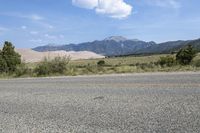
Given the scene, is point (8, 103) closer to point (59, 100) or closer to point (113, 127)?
point (59, 100)

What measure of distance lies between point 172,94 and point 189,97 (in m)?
0.88

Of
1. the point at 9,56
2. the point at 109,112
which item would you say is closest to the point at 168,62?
the point at 9,56

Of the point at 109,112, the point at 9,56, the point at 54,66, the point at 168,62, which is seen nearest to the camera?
the point at 109,112

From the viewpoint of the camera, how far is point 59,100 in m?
11.3

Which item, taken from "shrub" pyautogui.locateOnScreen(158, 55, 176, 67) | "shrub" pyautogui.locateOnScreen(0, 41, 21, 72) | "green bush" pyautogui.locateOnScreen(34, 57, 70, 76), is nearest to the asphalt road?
"shrub" pyautogui.locateOnScreen(158, 55, 176, 67)

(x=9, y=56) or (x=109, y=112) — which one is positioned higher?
(x=9, y=56)

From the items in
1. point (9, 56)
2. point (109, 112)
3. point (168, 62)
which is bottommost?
point (109, 112)

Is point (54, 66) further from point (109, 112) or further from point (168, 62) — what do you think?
point (109, 112)

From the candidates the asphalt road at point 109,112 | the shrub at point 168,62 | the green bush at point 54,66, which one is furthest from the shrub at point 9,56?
the asphalt road at point 109,112

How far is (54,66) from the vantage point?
27.9 metres

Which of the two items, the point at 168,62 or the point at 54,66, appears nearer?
the point at 54,66

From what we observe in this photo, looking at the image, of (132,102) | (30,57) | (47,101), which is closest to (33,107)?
(47,101)

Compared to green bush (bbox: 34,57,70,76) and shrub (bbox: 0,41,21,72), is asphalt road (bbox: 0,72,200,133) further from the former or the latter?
shrub (bbox: 0,41,21,72)

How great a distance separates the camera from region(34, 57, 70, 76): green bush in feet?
91.2
